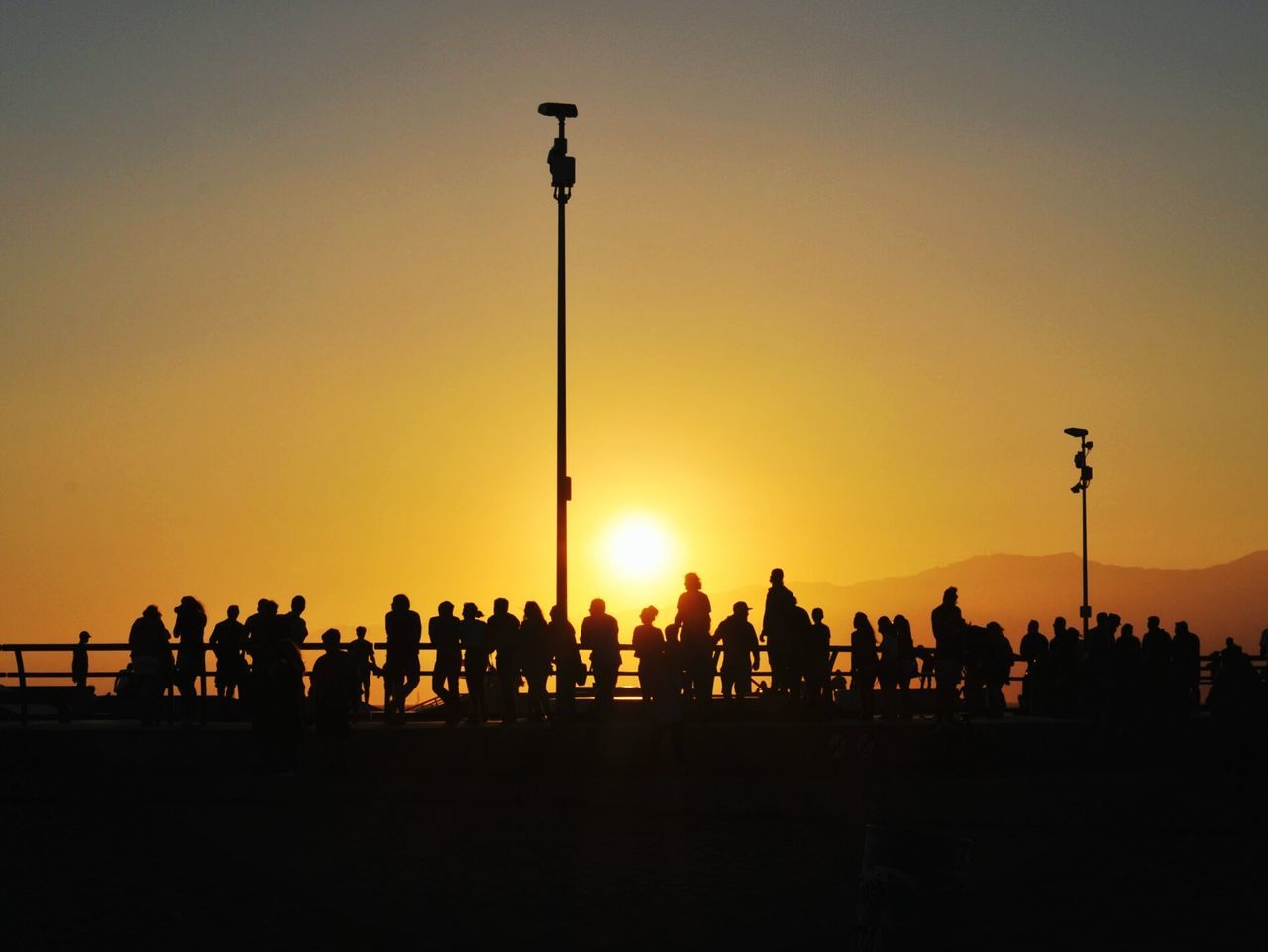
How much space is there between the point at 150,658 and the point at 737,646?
806 centimetres

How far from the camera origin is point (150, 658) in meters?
25.9

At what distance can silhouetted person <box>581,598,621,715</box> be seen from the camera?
2609 centimetres

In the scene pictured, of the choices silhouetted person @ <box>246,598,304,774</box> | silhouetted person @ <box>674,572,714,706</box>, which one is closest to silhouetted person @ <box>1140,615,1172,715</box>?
silhouetted person @ <box>674,572,714,706</box>

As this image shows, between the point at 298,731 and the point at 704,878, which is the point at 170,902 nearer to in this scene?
the point at 704,878

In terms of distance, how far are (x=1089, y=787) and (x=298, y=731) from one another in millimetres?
9739

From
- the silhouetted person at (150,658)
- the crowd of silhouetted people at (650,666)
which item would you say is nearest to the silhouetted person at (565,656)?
the crowd of silhouetted people at (650,666)

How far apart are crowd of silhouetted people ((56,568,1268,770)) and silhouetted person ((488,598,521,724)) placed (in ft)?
0.06

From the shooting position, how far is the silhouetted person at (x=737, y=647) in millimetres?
26750

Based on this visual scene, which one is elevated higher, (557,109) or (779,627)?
(557,109)

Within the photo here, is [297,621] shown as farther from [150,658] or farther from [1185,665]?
[1185,665]

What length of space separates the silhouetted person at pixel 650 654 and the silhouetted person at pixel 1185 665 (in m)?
8.63

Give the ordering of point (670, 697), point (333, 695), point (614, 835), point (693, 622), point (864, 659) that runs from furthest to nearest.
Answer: point (864, 659) < point (693, 622) < point (670, 697) < point (333, 695) < point (614, 835)

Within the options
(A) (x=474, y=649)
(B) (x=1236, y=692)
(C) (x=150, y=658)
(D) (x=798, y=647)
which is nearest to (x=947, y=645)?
(D) (x=798, y=647)

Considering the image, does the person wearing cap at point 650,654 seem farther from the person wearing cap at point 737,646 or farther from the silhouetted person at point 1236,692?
the silhouetted person at point 1236,692
